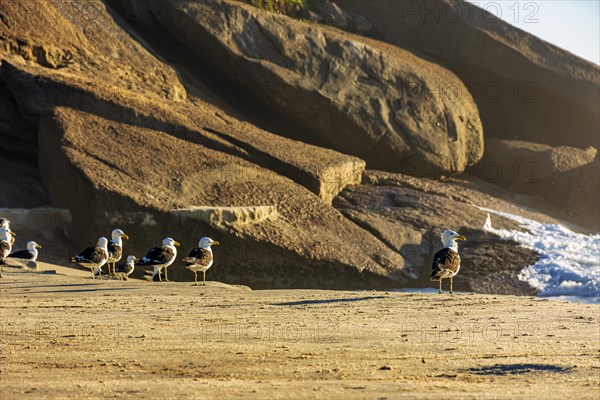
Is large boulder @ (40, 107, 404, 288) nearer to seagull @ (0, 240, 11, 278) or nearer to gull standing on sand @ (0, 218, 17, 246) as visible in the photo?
gull standing on sand @ (0, 218, 17, 246)

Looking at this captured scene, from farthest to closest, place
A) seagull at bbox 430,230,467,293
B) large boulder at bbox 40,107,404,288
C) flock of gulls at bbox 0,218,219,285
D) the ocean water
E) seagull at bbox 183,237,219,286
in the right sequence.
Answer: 1. the ocean water
2. large boulder at bbox 40,107,404,288
3. flock of gulls at bbox 0,218,219,285
4. seagull at bbox 183,237,219,286
5. seagull at bbox 430,230,467,293

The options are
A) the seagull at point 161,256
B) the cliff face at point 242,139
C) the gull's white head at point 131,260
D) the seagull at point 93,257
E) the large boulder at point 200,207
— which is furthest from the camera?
the cliff face at point 242,139

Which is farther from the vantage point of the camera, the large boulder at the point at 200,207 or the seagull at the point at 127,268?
the large boulder at the point at 200,207

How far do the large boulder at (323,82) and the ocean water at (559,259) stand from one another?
12.6 feet

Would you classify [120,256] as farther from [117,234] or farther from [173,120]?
[173,120]

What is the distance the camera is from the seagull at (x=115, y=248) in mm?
19891

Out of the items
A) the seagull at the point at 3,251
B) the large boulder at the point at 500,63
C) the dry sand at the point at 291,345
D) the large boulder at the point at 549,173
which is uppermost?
the large boulder at the point at 500,63

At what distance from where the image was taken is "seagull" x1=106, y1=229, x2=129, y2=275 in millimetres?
19891

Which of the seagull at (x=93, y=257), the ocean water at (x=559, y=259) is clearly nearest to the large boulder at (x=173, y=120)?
the ocean water at (x=559, y=259)

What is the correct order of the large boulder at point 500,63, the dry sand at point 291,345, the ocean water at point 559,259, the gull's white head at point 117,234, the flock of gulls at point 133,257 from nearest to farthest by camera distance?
1. the dry sand at point 291,345
2. the flock of gulls at point 133,257
3. the gull's white head at point 117,234
4. the ocean water at point 559,259
5. the large boulder at point 500,63

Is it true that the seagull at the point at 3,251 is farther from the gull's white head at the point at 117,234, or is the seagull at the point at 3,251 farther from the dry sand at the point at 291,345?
the dry sand at the point at 291,345

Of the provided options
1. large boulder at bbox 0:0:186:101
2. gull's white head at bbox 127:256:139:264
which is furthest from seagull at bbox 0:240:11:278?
large boulder at bbox 0:0:186:101

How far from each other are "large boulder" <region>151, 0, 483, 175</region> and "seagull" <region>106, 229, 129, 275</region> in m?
9.73

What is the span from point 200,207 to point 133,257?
1845 millimetres
